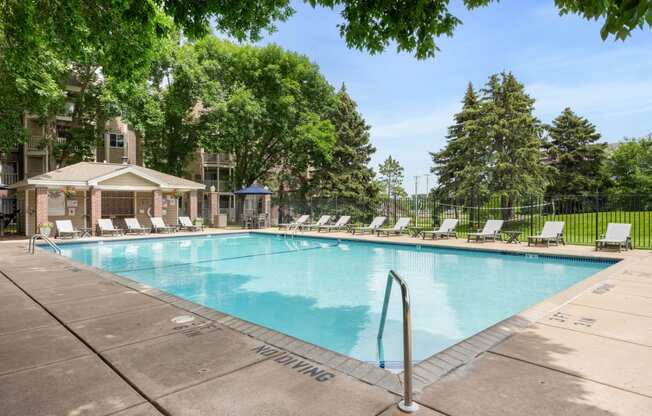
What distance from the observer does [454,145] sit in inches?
990

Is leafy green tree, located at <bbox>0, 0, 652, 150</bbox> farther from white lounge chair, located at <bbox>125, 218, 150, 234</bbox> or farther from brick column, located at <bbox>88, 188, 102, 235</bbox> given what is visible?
white lounge chair, located at <bbox>125, 218, 150, 234</bbox>

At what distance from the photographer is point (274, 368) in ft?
11.0

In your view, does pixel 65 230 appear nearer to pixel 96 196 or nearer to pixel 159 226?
pixel 96 196

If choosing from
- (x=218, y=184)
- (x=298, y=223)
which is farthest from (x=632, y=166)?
(x=218, y=184)

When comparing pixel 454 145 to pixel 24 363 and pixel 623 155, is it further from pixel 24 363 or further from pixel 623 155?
pixel 24 363

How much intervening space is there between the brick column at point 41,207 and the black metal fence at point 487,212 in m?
13.5

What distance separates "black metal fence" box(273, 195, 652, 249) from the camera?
17.0 m

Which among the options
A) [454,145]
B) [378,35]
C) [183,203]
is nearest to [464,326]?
[378,35]

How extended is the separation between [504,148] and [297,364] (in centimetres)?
2066

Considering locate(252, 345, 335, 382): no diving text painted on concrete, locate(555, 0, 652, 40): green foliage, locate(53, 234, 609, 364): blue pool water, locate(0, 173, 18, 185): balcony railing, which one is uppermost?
locate(0, 173, 18, 185): balcony railing

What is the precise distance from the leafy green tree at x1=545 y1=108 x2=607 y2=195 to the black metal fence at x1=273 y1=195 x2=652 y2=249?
5.47 m

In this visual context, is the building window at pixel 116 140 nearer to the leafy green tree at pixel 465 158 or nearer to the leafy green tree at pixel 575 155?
the leafy green tree at pixel 465 158

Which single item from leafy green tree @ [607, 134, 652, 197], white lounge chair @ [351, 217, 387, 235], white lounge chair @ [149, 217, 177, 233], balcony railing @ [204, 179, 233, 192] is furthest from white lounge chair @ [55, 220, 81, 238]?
leafy green tree @ [607, 134, 652, 197]

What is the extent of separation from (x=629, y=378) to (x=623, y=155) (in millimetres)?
34915
